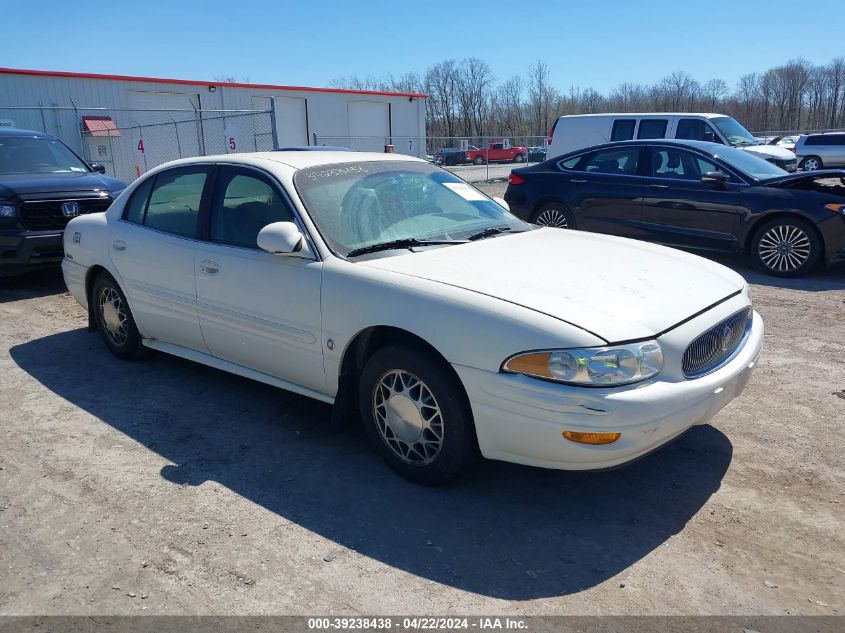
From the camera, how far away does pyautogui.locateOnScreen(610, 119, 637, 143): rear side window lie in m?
15.0

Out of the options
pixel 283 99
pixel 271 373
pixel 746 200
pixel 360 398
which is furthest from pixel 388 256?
pixel 283 99

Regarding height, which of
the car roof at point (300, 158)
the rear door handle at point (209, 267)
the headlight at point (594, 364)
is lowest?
the headlight at point (594, 364)

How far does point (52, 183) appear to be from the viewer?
7957 mm

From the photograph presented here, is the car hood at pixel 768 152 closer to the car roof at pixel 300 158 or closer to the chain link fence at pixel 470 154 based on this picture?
the car roof at pixel 300 158

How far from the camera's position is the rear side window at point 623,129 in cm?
1497

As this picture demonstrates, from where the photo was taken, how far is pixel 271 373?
4.14 m

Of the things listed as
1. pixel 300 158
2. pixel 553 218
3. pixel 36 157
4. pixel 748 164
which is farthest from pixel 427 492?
pixel 36 157

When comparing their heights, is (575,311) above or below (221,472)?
above

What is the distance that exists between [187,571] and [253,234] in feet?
6.66

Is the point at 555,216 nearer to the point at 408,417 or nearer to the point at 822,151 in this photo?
the point at 408,417

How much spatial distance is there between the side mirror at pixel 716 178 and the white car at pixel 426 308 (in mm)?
4760

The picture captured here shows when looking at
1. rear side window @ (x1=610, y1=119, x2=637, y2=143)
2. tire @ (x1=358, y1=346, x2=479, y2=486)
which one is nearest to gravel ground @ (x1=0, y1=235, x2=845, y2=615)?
tire @ (x1=358, y1=346, x2=479, y2=486)

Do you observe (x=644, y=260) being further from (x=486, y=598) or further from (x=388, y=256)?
(x=486, y=598)

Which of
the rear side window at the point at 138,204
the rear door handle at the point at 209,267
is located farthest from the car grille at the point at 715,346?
the rear side window at the point at 138,204
